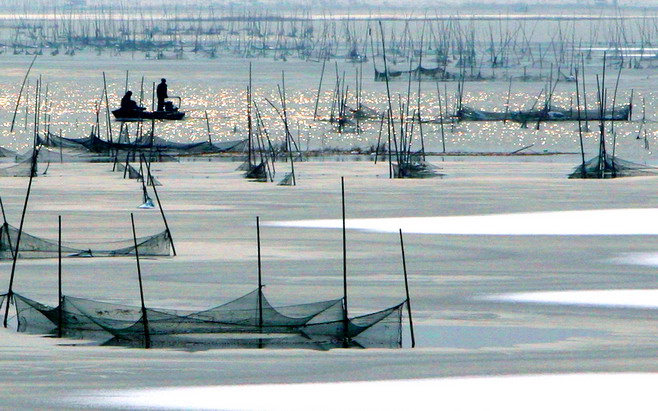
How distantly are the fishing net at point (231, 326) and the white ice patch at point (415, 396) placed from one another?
2.09 feet

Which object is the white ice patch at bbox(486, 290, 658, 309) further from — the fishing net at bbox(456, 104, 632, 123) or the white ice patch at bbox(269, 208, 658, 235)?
the fishing net at bbox(456, 104, 632, 123)

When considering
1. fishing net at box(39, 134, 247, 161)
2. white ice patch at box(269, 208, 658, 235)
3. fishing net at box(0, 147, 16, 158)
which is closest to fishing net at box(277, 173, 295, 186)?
white ice patch at box(269, 208, 658, 235)

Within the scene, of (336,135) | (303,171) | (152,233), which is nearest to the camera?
(152,233)

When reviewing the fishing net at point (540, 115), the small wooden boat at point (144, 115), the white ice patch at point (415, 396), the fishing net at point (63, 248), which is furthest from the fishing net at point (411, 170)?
the white ice patch at point (415, 396)

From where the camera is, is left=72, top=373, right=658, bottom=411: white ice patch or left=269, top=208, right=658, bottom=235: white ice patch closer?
left=72, top=373, right=658, bottom=411: white ice patch

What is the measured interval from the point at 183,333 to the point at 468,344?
1.19 meters

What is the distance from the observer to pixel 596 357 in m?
5.80

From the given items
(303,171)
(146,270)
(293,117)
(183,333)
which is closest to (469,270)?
(146,270)

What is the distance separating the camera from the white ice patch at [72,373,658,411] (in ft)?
16.8

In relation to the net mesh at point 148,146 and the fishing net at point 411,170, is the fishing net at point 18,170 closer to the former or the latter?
the net mesh at point 148,146

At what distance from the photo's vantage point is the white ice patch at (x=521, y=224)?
9625 mm

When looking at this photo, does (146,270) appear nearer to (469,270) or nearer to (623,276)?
(469,270)

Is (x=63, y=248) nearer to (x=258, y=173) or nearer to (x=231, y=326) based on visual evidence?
(x=231, y=326)

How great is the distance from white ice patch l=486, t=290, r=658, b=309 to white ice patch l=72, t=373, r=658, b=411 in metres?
1.49
